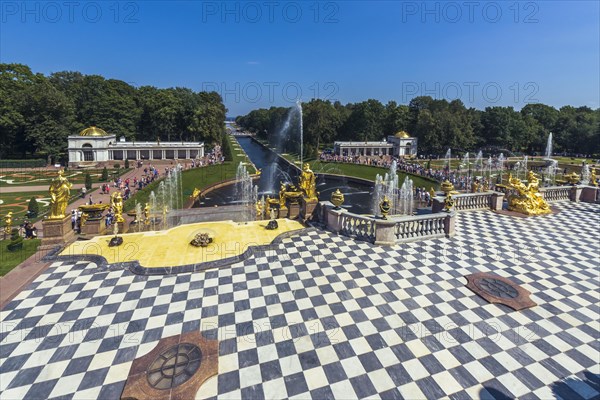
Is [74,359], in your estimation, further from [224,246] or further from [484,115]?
[484,115]

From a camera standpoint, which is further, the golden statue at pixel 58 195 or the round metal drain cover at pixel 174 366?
the golden statue at pixel 58 195

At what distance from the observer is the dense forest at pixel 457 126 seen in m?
69.9

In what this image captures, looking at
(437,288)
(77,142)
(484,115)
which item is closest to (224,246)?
(437,288)

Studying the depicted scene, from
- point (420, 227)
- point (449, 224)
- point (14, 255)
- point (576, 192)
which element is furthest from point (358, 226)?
point (576, 192)

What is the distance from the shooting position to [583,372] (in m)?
6.60

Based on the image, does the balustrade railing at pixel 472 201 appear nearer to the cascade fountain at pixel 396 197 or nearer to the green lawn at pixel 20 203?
the cascade fountain at pixel 396 197

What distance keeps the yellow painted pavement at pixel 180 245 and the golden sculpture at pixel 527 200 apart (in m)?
13.4

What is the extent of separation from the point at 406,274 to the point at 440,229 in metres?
4.79

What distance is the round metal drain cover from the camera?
6.21 m

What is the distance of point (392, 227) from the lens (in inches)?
513

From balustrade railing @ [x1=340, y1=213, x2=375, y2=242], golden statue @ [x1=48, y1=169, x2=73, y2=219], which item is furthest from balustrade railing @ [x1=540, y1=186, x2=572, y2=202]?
golden statue @ [x1=48, y1=169, x2=73, y2=219]

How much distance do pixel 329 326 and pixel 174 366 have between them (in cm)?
380

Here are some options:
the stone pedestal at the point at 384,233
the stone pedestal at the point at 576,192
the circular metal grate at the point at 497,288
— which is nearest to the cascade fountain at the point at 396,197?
the stone pedestal at the point at 576,192

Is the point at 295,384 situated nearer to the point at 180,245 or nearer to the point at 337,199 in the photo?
the point at 180,245
